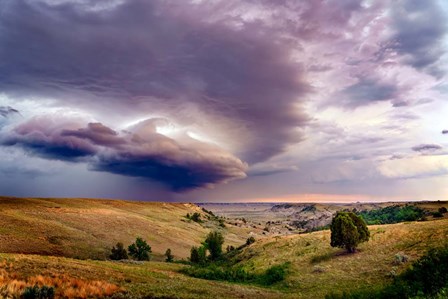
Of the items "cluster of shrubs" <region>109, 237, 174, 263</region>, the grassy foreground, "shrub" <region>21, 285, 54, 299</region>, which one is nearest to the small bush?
the grassy foreground

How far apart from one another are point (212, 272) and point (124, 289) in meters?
25.7

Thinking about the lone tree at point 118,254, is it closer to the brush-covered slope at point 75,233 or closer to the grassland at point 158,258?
the brush-covered slope at point 75,233

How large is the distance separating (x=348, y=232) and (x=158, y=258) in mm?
53128

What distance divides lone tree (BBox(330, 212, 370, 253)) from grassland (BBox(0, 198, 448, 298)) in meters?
1.36

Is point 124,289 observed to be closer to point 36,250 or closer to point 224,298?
point 224,298

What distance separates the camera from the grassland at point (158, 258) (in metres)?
26.6

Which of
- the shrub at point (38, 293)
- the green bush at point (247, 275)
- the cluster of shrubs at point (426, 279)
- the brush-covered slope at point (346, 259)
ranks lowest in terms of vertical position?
the green bush at point (247, 275)

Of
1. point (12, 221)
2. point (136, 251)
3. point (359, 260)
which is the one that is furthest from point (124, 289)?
point (12, 221)

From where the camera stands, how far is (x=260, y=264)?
54625 mm

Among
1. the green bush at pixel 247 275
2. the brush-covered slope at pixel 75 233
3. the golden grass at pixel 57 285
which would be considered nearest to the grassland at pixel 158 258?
the golden grass at pixel 57 285

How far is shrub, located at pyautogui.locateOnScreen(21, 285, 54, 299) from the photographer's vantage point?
1942cm

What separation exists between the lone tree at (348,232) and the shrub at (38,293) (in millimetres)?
41282

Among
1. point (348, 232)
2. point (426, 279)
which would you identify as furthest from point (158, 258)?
point (426, 279)

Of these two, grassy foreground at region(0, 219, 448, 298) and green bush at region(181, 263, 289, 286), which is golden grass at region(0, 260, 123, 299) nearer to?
grassy foreground at region(0, 219, 448, 298)
